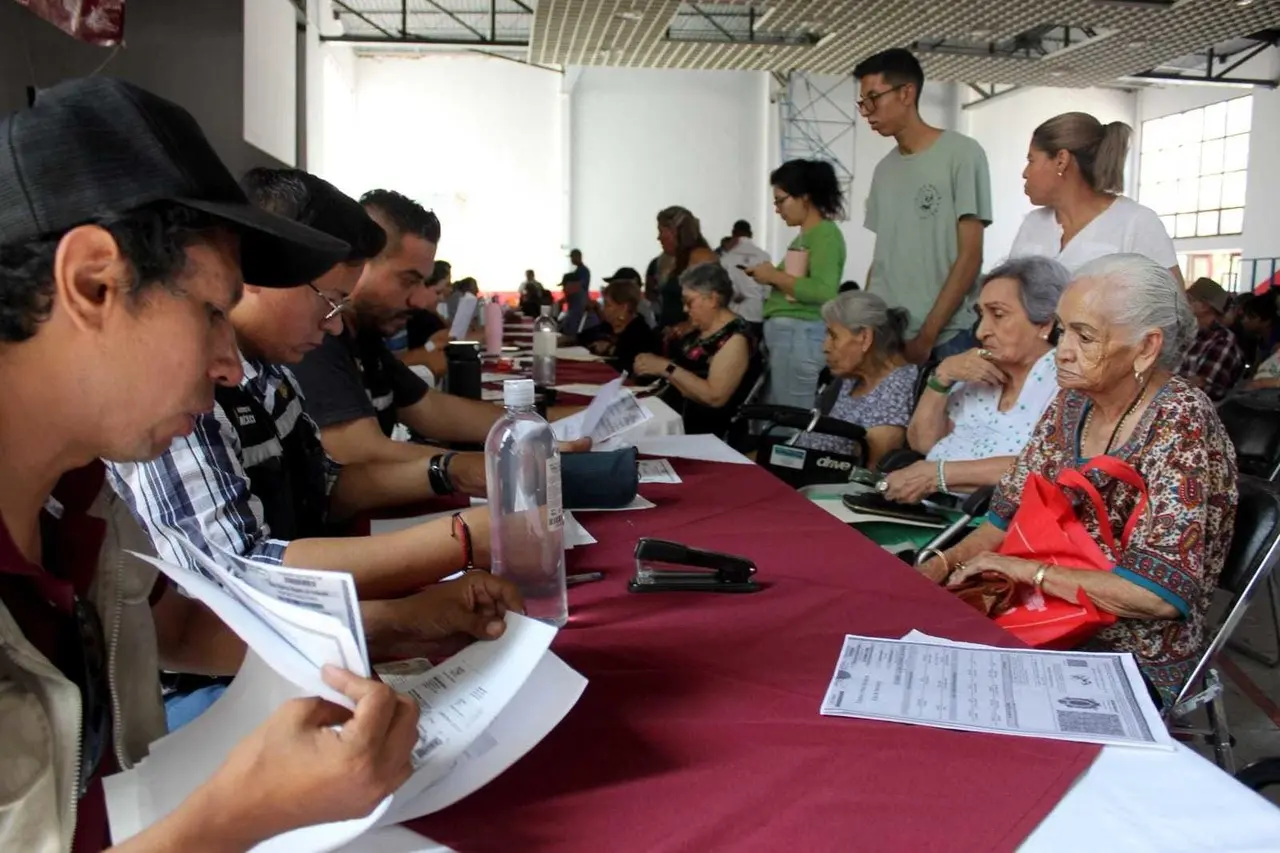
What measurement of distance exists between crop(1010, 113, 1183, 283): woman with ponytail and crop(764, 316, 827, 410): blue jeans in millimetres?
1397

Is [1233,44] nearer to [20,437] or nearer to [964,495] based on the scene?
[964,495]

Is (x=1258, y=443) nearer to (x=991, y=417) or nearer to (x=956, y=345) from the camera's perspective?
(x=956, y=345)

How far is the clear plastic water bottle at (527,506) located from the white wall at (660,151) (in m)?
11.7

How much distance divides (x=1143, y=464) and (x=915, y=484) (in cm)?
72

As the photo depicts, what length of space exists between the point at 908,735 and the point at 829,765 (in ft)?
0.30

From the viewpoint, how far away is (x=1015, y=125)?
43.1 ft

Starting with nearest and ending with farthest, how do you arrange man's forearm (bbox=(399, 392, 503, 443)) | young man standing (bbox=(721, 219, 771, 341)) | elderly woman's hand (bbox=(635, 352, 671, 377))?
man's forearm (bbox=(399, 392, 503, 443))
elderly woman's hand (bbox=(635, 352, 671, 377))
young man standing (bbox=(721, 219, 771, 341))

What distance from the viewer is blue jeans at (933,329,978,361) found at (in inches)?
118

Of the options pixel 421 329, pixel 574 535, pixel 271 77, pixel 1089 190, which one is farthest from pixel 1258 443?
pixel 271 77

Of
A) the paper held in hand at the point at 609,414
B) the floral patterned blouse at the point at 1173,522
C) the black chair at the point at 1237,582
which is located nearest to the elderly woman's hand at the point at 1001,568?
the floral patterned blouse at the point at 1173,522

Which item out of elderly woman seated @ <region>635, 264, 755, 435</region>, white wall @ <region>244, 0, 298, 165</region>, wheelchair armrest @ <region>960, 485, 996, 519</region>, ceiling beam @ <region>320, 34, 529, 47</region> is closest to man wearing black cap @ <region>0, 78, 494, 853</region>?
wheelchair armrest @ <region>960, 485, 996, 519</region>

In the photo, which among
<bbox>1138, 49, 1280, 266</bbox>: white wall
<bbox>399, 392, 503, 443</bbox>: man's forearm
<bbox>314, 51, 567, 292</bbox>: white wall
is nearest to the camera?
<bbox>399, 392, 503, 443</bbox>: man's forearm

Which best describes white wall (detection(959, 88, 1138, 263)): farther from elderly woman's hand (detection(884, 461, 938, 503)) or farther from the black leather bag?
the black leather bag

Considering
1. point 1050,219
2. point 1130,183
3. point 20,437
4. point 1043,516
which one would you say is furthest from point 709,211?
point 20,437
